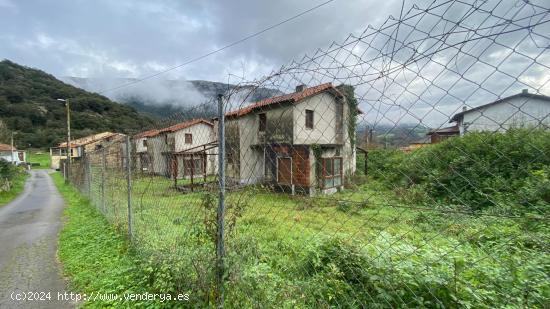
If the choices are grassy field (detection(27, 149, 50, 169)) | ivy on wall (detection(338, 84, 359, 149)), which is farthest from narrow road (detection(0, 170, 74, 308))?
grassy field (detection(27, 149, 50, 169))

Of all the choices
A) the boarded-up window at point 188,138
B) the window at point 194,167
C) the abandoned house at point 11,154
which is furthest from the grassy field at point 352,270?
the abandoned house at point 11,154

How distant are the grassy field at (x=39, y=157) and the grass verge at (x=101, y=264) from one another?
178ft

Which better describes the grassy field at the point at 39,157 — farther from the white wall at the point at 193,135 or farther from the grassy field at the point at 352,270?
the grassy field at the point at 352,270

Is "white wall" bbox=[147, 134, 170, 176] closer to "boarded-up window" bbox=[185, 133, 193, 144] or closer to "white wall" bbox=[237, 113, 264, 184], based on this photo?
"white wall" bbox=[237, 113, 264, 184]

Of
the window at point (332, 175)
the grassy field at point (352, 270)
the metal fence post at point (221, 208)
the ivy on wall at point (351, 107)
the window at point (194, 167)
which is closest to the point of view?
the ivy on wall at point (351, 107)

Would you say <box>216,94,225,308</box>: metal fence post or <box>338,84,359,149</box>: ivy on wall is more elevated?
<box>338,84,359,149</box>: ivy on wall

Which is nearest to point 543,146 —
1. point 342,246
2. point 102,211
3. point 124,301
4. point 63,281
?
point 342,246

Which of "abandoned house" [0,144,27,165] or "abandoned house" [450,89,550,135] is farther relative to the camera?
"abandoned house" [0,144,27,165]

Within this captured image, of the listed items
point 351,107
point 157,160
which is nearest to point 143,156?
point 157,160

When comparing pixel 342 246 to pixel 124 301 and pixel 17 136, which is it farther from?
pixel 17 136

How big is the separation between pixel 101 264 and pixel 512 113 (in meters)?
5.19

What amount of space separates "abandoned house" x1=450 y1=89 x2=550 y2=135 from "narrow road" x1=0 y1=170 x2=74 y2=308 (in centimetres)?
445

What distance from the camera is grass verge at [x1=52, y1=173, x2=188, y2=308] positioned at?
3.20m

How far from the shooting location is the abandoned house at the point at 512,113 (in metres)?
1.09
